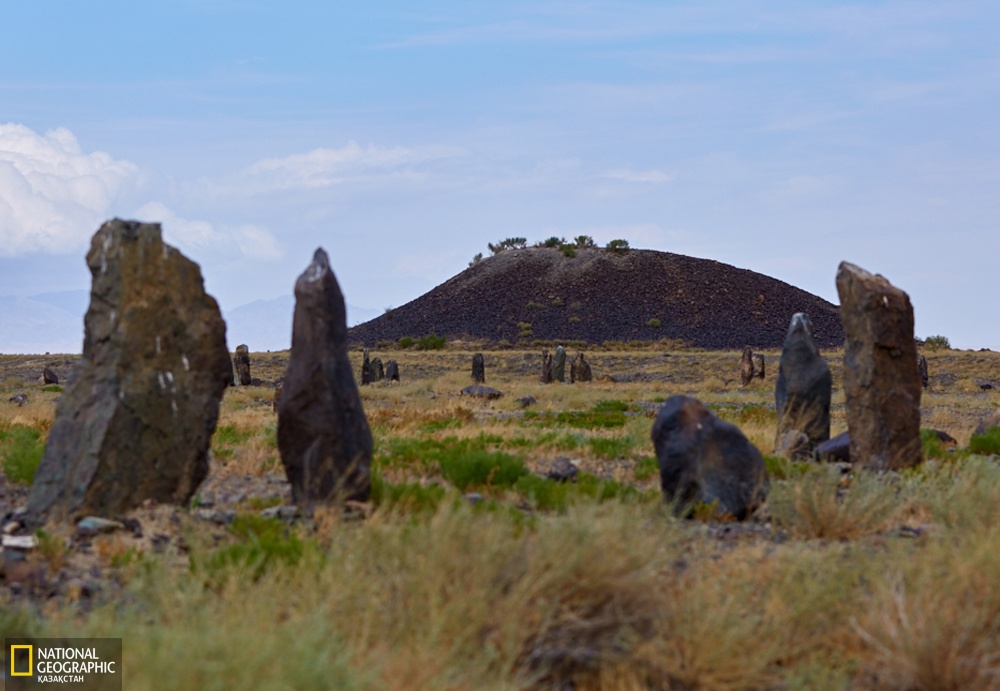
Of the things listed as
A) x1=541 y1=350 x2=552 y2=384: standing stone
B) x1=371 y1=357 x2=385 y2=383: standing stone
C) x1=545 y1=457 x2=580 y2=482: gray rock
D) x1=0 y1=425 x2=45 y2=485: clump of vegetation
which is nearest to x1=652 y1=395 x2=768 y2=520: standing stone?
x1=545 y1=457 x2=580 y2=482: gray rock

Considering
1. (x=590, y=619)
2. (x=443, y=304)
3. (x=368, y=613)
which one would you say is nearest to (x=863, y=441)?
(x=590, y=619)

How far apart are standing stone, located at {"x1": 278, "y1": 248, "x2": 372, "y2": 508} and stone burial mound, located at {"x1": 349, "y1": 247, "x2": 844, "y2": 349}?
5784 cm

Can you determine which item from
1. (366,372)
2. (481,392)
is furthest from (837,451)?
(366,372)

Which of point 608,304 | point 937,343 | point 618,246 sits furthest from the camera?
point 618,246

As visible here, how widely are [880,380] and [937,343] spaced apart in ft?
185

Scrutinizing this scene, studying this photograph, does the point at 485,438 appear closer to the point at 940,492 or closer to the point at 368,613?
the point at 940,492

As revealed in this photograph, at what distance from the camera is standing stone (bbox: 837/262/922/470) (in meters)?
12.1

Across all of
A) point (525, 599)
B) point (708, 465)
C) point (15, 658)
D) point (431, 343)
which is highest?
point (431, 343)

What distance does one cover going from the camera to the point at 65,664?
16.0 feet

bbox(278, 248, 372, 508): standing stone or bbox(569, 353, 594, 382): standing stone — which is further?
bbox(569, 353, 594, 382): standing stone

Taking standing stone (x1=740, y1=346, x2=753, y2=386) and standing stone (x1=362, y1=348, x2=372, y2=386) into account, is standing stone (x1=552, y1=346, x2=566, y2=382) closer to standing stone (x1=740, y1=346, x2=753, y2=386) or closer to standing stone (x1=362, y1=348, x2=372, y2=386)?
standing stone (x1=740, y1=346, x2=753, y2=386)

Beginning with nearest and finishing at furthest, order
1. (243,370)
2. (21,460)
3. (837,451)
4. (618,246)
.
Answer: (21,460) < (837,451) < (243,370) < (618,246)

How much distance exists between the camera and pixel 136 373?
839 centimetres

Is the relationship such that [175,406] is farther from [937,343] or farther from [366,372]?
[937,343]
